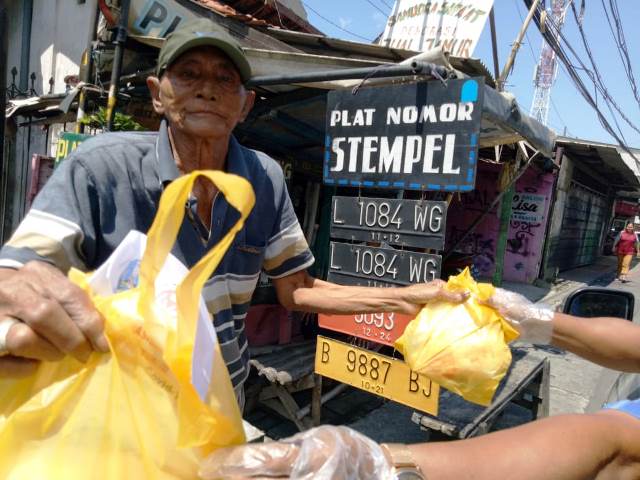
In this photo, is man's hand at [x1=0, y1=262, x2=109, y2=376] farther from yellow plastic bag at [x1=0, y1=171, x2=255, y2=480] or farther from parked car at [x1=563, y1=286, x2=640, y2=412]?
parked car at [x1=563, y1=286, x2=640, y2=412]

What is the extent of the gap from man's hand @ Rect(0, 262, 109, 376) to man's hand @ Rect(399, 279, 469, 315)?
112cm

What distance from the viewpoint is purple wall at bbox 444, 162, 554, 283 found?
32.1 ft

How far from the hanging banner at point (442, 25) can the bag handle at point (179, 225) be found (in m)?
4.39

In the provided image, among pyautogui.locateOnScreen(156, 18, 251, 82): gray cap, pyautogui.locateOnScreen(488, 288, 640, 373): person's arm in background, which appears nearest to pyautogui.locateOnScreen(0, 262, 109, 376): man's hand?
pyautogui.locateOnScreen(156, 18, 251, 82): gray cap

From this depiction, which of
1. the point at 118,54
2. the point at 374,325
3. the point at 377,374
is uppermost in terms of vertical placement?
the point at 118,54

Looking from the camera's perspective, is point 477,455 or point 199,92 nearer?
point 477,455

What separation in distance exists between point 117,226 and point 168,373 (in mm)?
623

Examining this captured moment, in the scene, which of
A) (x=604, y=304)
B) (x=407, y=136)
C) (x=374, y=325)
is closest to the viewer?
(x=604, y=304)

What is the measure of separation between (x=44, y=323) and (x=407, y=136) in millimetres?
2607

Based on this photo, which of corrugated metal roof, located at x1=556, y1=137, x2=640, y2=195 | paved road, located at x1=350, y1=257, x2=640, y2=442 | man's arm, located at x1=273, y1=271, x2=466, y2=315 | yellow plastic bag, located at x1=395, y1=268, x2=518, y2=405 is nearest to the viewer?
yellow plastic bag, located at x1=395, y1=268, x2=518, y2=405

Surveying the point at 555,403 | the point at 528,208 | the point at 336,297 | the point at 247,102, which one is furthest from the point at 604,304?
the point at 528,208

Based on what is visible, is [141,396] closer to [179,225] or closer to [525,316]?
[179,225]

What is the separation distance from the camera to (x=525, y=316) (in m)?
1.54

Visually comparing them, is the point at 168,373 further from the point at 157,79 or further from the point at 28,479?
the point at 157,79
